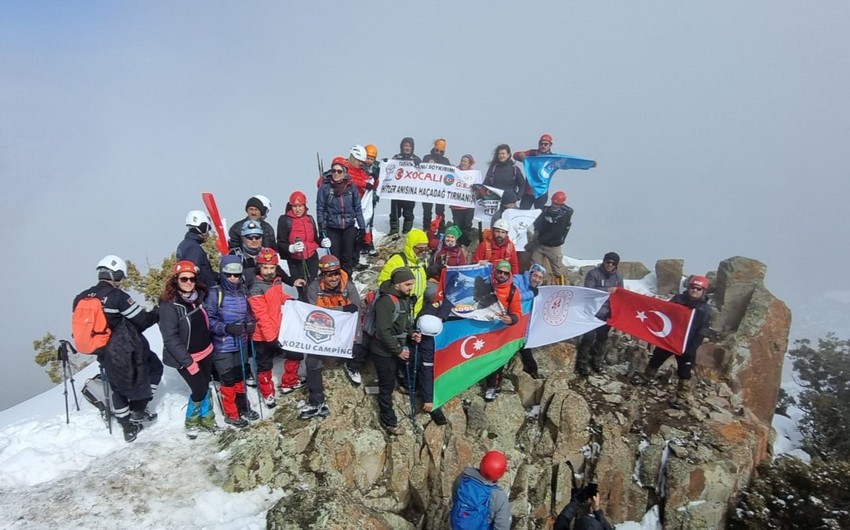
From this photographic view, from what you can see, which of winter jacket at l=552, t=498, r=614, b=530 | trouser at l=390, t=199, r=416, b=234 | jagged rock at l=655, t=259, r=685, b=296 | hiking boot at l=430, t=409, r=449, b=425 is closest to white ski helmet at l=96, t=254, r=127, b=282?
hiking boot at l=430, t=409, r=449, b=425

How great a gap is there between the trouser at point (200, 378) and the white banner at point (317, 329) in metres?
Answer: 1.23

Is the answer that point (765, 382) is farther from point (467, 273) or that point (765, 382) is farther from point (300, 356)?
point (300, 356)

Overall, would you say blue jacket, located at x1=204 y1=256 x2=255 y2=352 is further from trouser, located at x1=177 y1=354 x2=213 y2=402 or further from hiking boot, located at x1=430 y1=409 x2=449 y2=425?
hiking boot, located at x1=430 y1=409 x2=449 y2=425

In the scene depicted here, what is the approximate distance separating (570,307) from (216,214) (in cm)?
819

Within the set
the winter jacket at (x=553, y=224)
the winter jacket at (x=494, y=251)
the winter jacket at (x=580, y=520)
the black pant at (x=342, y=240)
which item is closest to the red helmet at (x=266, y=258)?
the black pant at (x=342, y=240)

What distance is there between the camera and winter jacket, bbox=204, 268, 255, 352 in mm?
7383

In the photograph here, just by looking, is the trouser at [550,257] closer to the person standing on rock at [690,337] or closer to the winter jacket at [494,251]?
the winter jacket at [494,251]

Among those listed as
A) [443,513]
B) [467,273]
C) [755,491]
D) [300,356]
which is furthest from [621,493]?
[300,356]

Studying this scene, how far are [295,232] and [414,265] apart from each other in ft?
9.09

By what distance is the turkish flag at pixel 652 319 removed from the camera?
30.4 ft

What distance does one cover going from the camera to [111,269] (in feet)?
22.7

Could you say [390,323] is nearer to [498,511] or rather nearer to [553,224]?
[498,511]

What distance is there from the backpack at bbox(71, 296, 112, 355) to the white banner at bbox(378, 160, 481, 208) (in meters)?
8.04

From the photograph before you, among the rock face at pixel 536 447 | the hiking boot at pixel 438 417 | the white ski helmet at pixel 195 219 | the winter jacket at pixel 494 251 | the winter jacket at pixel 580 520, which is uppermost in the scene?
the white ski helmet at pixel 195 219
